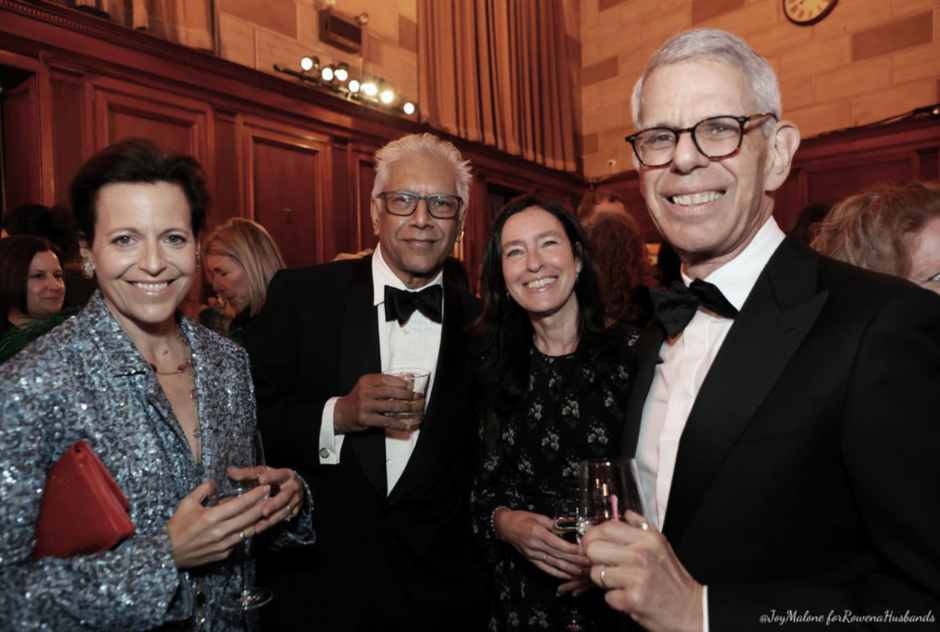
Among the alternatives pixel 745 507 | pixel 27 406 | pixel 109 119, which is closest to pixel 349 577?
pixel 27 406

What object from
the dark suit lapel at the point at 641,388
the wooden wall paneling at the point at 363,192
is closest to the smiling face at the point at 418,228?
the dark suit lapel at the point at 641,388

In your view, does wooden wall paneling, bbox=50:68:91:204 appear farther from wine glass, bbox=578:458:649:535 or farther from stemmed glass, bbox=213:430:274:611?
wine glass, bbox=578:458:649:535

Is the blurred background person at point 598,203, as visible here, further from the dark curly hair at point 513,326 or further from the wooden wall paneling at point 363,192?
the wooden wall paneling at point 363,192

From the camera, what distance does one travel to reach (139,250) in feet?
5.06

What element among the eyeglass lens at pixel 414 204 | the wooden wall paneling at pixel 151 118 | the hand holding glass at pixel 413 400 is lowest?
the hand holding glass at pixel 413 400

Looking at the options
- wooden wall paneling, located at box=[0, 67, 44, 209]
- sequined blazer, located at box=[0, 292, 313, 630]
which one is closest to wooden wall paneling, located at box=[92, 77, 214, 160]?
wooden wall paneling, located at box=[0, 67, 44, 209]

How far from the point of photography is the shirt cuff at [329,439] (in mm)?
2066

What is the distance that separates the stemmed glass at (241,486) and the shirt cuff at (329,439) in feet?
1.69

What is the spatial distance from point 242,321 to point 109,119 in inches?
97.3

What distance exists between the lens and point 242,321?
12.3 ft

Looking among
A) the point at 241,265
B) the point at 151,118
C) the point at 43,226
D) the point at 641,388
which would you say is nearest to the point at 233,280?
the point at 241,265

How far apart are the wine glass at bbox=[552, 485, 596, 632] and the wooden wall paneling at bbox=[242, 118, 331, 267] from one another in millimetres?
4901

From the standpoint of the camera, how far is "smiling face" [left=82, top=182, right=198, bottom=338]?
1.53 metres

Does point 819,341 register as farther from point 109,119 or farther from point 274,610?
point 109,119
